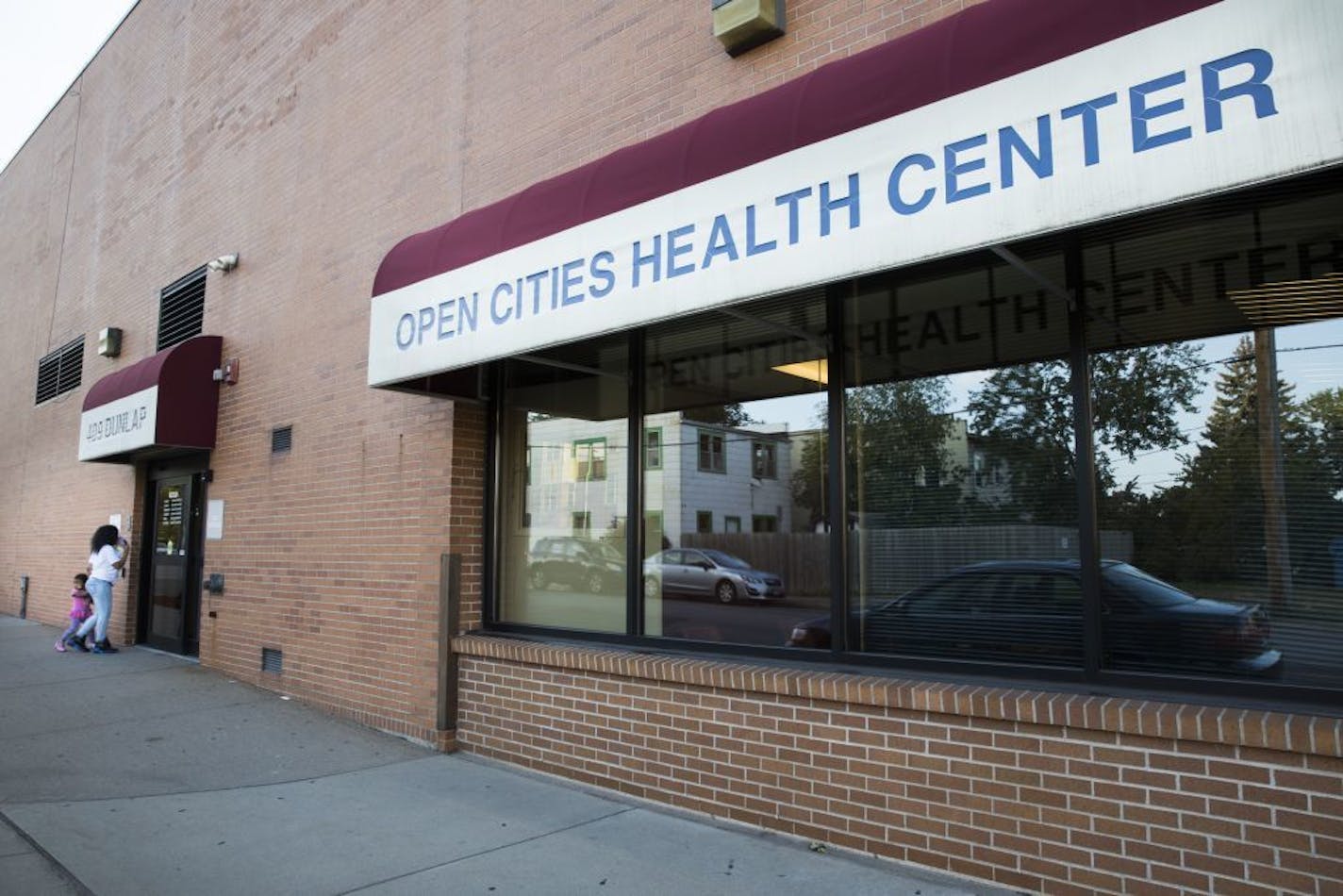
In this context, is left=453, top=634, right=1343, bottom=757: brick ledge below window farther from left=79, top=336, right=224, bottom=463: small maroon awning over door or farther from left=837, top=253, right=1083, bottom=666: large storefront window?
left=79, top=336, right=224, bottom=463: small maroon awning over door

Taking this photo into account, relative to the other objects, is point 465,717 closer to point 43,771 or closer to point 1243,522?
point 43,771

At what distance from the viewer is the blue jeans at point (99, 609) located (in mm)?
10820

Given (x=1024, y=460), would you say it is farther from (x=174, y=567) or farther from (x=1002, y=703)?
(x=174, y=567)

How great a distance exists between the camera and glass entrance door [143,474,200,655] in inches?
412

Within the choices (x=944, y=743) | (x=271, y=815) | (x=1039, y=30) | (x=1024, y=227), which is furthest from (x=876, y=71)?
(x=271, y=815)

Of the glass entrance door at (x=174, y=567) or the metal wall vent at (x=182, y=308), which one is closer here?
the glass entrance door at (x=174, y=567)

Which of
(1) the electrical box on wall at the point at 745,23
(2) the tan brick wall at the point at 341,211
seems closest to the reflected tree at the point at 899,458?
(2) the tan brick wall at the point at 341,211

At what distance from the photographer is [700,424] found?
224 inches

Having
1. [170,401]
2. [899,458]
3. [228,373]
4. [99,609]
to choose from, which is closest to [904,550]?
[899,458]

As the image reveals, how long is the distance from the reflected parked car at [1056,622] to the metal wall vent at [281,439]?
19.7 feet

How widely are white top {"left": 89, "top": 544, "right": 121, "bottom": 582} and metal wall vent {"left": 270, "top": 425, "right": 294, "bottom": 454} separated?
150 inches

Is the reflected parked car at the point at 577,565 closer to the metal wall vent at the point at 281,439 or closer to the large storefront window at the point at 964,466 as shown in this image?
the large storefront window at the point at 964,466

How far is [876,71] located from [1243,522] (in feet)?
8.15

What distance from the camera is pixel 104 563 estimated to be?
10773mm
